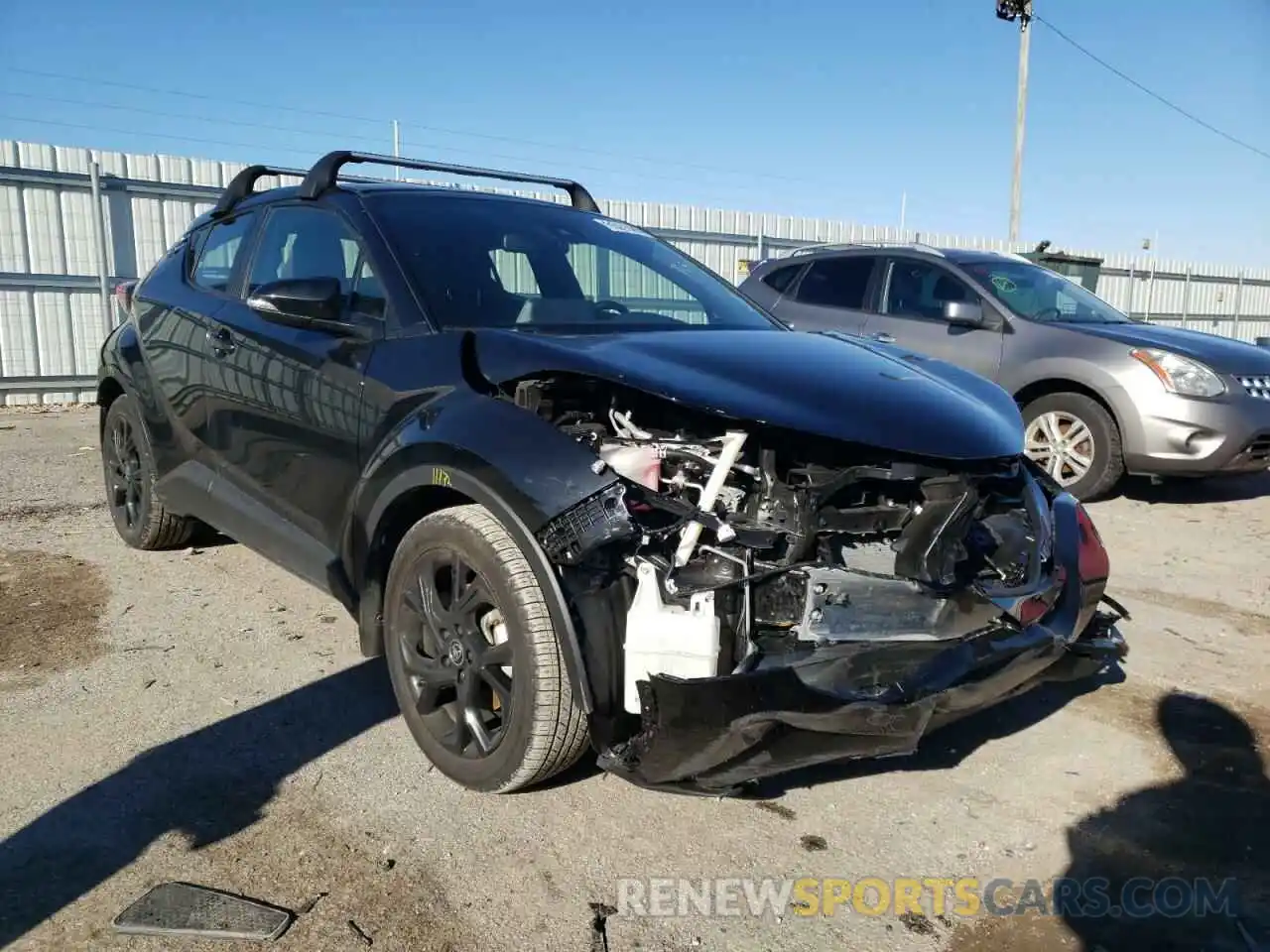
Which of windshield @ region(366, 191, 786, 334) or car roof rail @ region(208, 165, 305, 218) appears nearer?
windshield @ region(366, 191, 786, 334)

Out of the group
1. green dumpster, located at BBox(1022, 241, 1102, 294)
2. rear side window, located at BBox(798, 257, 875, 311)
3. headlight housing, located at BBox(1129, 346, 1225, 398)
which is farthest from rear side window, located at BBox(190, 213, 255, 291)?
green dumpster, located at BBox(1022, 241, 1102, 294)

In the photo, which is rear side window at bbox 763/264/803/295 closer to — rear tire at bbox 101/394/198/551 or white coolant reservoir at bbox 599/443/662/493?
rear tire at bbox 101/394/198/551

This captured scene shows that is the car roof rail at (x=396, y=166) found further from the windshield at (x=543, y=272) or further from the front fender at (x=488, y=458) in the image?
the front fender at (x=488, y=458)

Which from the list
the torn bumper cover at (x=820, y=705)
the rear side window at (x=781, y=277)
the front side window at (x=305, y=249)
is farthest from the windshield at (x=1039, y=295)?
the front side window at (x=305, y=249)

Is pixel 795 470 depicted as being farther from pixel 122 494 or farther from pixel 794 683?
pixel 122 494

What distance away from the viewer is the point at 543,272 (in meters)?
3.62

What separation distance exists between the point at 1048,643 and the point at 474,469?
1.65 meters

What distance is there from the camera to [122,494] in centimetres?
518

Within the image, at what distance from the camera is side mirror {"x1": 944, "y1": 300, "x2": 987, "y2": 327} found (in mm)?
6234

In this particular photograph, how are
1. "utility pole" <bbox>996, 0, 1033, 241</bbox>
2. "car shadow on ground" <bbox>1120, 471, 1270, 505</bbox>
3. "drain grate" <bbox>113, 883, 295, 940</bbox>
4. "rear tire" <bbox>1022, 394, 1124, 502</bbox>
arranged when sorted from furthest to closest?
"utility pole" <bbox>996, 0, 1033, 241</bbox>
"car shadow on ground" <bbox>1120, 471, 1270, 505</bbox>
"rear tire" <bbox>1022, 394, 1124, 502</bbox>
"drain grate" <bbox>113, 883, 295, 940</bbox>

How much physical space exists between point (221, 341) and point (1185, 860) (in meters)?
3.71

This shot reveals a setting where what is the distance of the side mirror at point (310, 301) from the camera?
312cm

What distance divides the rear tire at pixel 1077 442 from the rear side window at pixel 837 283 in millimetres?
1606

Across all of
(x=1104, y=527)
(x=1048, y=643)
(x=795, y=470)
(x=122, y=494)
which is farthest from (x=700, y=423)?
(x=1104, y=527)
